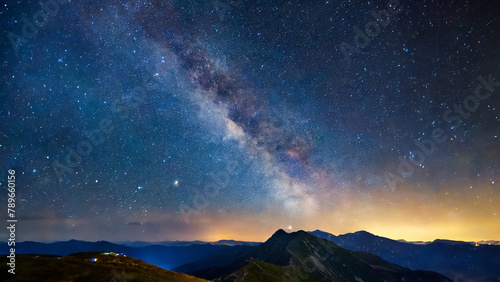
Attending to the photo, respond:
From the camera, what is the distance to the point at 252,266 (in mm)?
124000

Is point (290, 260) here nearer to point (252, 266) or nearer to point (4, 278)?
point (252, 266)

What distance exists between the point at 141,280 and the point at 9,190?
121ft

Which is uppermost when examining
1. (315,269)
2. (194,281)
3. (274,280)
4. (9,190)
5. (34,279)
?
(9,190)

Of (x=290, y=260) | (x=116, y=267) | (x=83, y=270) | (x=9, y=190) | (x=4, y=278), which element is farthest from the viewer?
(x=290, y=260)

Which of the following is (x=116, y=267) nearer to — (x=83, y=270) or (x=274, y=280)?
(x=83, y=270)

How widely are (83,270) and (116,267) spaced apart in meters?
8.47

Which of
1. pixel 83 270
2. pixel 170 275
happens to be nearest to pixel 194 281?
pixel 170 275

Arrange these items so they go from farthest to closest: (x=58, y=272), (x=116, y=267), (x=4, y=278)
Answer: (x=116, y=267) < (x=58, y=272) < (x=4, y=278)

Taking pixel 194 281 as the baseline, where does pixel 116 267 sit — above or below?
above

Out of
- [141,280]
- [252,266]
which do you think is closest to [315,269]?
[252,266]

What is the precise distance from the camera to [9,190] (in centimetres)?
4403

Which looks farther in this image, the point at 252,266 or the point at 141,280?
the point at 252,266

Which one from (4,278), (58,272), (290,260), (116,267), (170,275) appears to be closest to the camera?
(4,278)

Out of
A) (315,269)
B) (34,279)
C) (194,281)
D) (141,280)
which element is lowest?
(315,269)
